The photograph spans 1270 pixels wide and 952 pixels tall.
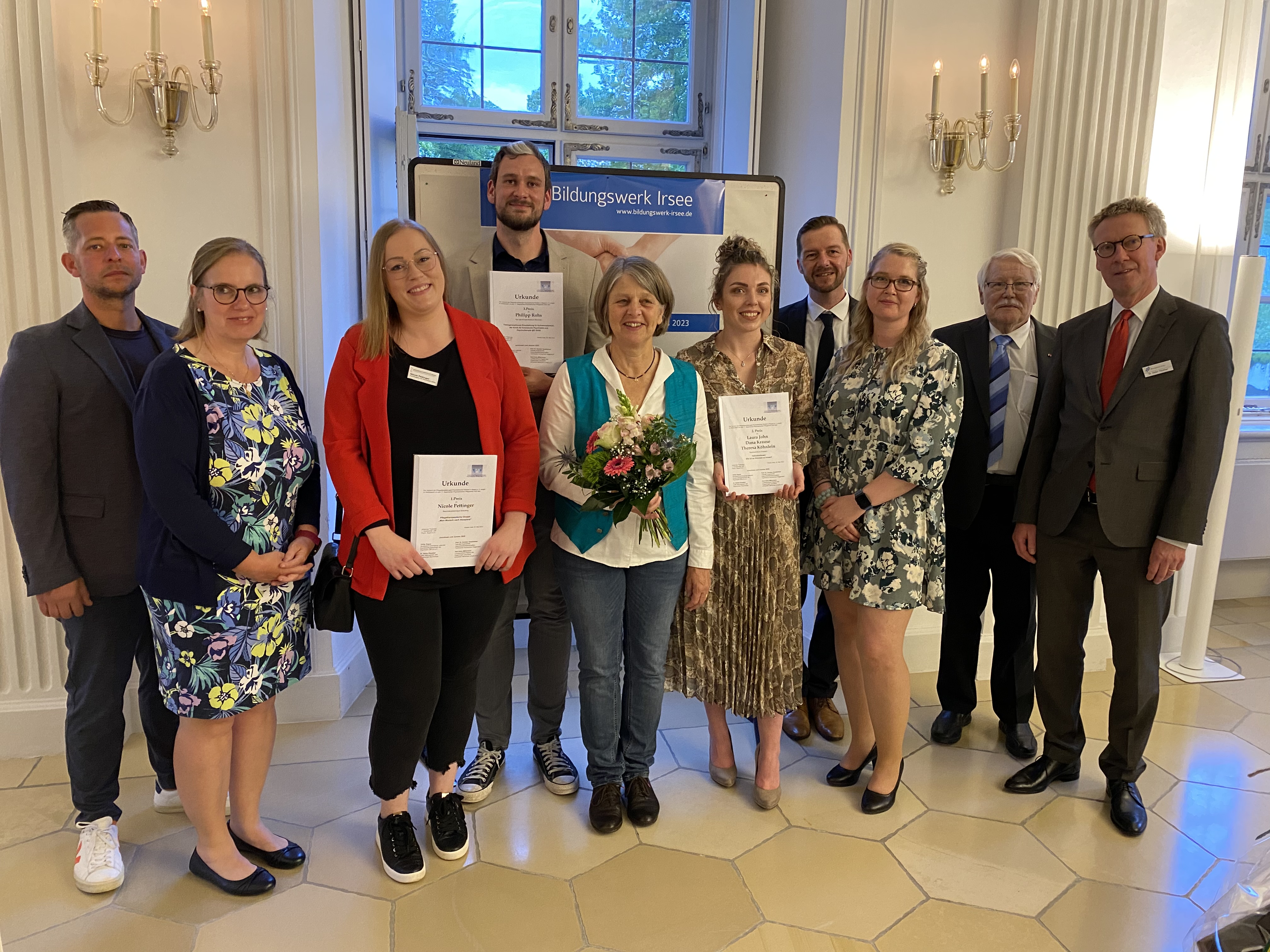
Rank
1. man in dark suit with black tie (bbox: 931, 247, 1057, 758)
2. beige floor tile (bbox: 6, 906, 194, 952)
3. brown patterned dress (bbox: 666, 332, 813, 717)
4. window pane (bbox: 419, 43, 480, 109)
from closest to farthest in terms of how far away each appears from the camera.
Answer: beige floor tile (bbox: 6, 906, 194, 952)
brown patterned dress (bbox: 666, 332, 813, 717)
man in dark suit with black tie (bbox: 931, 247, 1057, 758)
window pane (bbox: 419, 43, 480, 109)

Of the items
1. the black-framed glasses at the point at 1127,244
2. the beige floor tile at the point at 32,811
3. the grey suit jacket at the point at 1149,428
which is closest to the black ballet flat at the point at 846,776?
the grey suit jacket at the point at 1149,428

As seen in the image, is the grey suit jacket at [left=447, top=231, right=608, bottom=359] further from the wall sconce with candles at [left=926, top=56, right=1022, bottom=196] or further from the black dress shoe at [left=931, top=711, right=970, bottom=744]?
the black dress shoe at [left=931, top=711, right=970, bottom=744]

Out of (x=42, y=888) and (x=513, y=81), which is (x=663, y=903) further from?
(x=513, y=81)

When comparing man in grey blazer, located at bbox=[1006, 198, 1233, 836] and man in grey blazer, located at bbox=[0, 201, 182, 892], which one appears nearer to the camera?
man in grey blazer, located at bbox=[0, 201, 182, 892]

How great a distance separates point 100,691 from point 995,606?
115 inches

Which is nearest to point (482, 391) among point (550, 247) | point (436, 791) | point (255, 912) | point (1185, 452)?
point (550, 247)

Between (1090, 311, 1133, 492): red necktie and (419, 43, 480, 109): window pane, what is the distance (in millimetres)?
3275

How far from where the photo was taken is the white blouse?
2.32 metres

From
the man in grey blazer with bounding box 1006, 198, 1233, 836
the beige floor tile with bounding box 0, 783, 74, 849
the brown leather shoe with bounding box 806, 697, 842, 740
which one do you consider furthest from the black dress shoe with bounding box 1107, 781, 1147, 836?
the beige floor tile with bounding box 0, 783, 74, 849

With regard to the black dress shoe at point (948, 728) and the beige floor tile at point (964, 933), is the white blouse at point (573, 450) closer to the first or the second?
the beige floor tile at point (964, 933)

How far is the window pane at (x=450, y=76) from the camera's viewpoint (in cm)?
428

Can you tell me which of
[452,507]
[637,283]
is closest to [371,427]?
[452,507]

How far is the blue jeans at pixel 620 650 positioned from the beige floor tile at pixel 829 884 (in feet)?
1.55

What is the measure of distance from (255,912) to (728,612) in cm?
151
